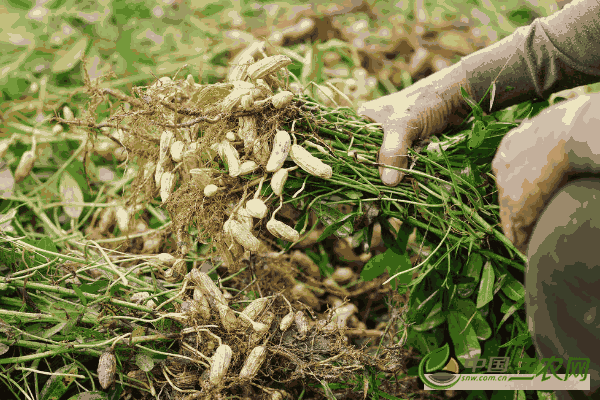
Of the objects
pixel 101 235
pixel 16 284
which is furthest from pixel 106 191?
pixel 16 284

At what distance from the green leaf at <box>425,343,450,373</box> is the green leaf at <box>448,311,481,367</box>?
22 millimetres

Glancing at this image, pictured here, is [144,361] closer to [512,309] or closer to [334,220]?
[334,220]

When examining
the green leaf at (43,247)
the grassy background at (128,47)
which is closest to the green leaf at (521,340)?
the grassy background at (128,47)

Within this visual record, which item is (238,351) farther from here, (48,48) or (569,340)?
(48,48)

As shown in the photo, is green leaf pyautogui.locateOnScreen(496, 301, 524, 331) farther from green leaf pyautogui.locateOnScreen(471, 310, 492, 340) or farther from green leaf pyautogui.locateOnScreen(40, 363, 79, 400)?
green leaf pyautogui.locateOnScreen(40, 363, 79, 400)

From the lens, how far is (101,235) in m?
1.15

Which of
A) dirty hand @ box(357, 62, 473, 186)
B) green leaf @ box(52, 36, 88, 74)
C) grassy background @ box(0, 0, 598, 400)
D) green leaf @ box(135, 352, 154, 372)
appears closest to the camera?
green leaf @ box(135, 352, 154, 372)

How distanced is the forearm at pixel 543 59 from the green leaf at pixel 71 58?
148 centimetres

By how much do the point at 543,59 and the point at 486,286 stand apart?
0.54 metres

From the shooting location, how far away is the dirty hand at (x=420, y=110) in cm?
86

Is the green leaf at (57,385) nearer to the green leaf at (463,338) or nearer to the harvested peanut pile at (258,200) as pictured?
the harvested peanut pile at (258,200)

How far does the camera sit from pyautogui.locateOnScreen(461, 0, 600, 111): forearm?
81cm

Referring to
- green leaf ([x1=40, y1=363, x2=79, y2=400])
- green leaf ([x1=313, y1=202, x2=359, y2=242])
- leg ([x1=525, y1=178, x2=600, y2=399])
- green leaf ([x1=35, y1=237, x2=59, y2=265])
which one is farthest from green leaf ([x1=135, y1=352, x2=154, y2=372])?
leg ([x1=525, y1=178, x2=600, y2=399])

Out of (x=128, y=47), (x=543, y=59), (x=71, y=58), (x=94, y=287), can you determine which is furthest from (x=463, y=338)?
(x=71, y=58)
